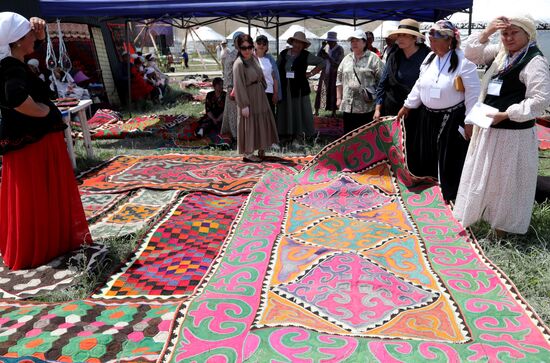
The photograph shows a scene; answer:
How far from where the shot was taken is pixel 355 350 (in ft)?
6.71

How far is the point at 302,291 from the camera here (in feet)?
9.06

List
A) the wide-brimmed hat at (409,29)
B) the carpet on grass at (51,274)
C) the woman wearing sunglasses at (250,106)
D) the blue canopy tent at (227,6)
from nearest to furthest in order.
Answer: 1. the carpet on grass at (51,274)
2. the wide-brimmed hat at (409,29)
3. the woman wearing sunglasses at (250,106)
4. the blue canopy tent at (227,6)

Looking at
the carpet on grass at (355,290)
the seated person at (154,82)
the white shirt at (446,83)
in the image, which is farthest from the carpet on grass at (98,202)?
the seated person at (154,82)

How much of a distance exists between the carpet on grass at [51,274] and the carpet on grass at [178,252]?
21cm

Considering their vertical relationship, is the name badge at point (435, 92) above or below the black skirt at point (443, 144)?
above

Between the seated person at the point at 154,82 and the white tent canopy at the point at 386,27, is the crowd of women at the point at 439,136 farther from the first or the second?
the seated person at the point at 154,82

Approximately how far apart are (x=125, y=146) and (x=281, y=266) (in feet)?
16.7

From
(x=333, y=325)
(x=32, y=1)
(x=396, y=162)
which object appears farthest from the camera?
(x=32, y=1)

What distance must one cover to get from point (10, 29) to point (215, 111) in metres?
5.04

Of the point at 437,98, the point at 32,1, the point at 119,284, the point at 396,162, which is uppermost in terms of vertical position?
the point at 32,1

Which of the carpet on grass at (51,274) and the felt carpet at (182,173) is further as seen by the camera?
the felt carpet at (182,173)

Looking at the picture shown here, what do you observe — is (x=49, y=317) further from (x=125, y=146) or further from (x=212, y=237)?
(x=125, y=146)

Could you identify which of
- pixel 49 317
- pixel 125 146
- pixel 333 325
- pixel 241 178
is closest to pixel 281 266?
pixel 333 325

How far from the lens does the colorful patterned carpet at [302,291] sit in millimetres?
2178
